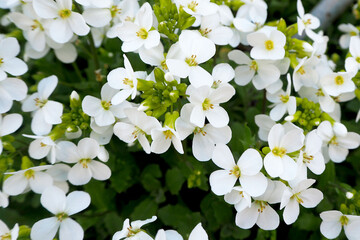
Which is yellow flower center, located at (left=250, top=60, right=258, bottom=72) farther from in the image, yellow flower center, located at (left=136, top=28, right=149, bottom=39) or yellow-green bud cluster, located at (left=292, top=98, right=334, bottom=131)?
yellow flower center, located at (left=136, top=28, right=149, bottom=39)

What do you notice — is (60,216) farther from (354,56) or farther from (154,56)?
(354,56)

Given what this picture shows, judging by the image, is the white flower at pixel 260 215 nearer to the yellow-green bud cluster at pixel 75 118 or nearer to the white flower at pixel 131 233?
the white flower at pixel 131 233

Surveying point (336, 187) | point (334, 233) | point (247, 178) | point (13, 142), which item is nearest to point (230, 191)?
point (247, 178)

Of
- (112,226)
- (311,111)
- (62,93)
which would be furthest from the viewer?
(62,93)

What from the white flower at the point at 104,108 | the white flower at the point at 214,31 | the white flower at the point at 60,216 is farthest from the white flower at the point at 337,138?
the white flower at the point at 60,216

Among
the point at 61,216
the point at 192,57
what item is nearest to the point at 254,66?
the point at 192,57

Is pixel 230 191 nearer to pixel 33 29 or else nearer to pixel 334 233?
pixel 334 233

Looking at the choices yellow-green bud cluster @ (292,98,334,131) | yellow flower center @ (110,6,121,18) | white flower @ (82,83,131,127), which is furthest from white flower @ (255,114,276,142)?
yellow flower center @ (110,6,121,18)
